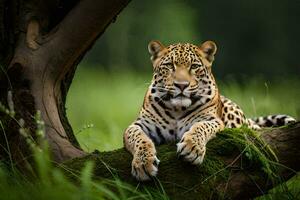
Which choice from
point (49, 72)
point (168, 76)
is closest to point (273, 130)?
point (168, 76)

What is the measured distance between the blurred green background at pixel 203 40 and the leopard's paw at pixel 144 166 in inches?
387

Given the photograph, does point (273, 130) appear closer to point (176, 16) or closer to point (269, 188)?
point (269, 188)

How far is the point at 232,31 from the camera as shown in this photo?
30203mm

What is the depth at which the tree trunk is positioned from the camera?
733 centimetres

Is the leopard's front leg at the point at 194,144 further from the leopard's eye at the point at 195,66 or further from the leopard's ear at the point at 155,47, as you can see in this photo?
the leopard's ear at the point at 155,47

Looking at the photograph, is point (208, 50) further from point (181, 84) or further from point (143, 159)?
point (143, 159)

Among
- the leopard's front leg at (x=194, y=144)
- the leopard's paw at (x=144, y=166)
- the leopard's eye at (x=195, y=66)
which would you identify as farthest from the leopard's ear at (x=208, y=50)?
the leopard's paw at (x=144, y=166)

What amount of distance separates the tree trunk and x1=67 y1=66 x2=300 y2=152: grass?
2719 mm

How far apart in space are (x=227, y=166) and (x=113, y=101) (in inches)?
366

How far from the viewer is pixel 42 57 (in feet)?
24.6

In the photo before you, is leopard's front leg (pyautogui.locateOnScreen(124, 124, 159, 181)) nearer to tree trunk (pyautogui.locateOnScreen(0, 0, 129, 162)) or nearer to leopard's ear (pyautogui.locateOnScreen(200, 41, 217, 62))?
tree trunk (pyautogui.locateOnScreen(0, 0, 129, 162))

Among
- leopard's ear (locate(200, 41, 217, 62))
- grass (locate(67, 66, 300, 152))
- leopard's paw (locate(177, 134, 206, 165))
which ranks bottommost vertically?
grass (locate(67, 66, 300, 152))

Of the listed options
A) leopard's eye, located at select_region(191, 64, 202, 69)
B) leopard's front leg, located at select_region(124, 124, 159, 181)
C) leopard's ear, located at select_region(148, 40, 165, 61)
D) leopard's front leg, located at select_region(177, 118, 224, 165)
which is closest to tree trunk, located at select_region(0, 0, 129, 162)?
leopard's ear, located at select_region(148, 40, 165, 61)

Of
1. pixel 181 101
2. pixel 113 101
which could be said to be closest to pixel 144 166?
pixel 181 101
